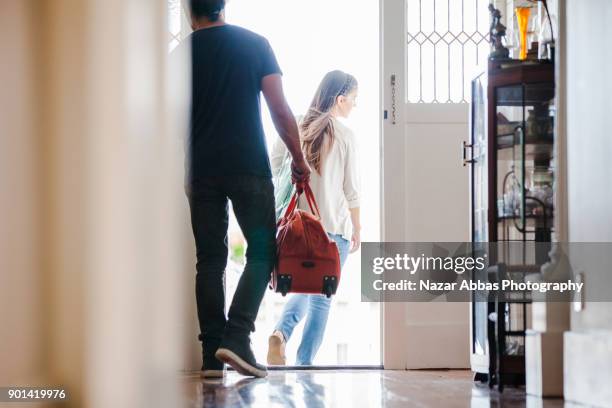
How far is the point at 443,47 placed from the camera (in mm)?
4652

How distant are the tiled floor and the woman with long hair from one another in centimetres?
50

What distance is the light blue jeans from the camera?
4.51 meters

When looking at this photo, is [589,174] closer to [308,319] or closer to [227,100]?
[227,100]

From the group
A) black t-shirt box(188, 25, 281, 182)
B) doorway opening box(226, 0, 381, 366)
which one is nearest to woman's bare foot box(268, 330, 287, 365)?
black t-shirt box(188, 25, 281, 182)

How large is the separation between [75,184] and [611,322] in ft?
4.58

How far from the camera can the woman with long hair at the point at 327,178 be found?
14.9ft

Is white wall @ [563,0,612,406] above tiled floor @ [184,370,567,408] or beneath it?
above

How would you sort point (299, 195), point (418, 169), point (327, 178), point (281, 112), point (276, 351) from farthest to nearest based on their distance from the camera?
point (327, 178) → point (418, 169) → point (276, 351) → point (299, 195) → point (281, 112)

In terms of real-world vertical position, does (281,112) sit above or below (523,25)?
below

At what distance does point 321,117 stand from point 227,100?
3.85 ft

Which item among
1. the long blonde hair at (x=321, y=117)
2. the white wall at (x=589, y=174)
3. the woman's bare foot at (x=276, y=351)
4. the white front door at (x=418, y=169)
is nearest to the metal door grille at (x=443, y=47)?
the white front door at (x=418, y=169)

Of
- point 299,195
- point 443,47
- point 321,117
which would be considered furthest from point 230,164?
point 443,47

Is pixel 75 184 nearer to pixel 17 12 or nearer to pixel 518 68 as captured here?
pixel 17 12

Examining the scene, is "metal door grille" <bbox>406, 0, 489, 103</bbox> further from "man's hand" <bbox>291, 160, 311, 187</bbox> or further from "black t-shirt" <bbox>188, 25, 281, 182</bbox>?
"black t-shirt" <bbox>188, 25, 281, 182</bbox>
